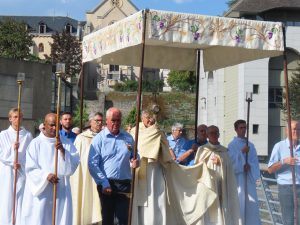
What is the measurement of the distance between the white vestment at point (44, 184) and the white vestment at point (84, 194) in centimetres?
184

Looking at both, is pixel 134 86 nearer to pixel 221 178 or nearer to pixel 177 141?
pixel 177 141

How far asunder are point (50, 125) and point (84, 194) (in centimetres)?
243

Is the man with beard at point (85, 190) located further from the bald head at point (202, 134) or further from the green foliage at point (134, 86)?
the green foliage at point (134, 86)

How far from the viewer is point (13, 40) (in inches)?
3172

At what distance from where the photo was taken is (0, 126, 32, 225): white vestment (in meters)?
11.2

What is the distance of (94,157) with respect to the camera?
31.8 ft

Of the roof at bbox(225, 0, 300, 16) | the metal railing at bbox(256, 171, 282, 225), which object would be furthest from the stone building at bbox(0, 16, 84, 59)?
the metal railing at bbox(256, 171, 282, 225)

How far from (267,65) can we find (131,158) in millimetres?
38976

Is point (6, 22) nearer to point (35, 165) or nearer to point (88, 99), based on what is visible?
point (88, 99)

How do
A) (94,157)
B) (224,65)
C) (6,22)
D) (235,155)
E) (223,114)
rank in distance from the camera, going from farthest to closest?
(6,22)
(223,114)
(224,65)
(235,155)
(94,157)

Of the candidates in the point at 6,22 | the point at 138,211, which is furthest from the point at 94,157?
the point at 6,22

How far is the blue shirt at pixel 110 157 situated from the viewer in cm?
967

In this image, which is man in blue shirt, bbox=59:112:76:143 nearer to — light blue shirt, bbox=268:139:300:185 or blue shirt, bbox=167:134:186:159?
blue shirt, bbox=167:134:186:159

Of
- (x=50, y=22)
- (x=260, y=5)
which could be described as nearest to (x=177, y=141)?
(x=260, y=5)
